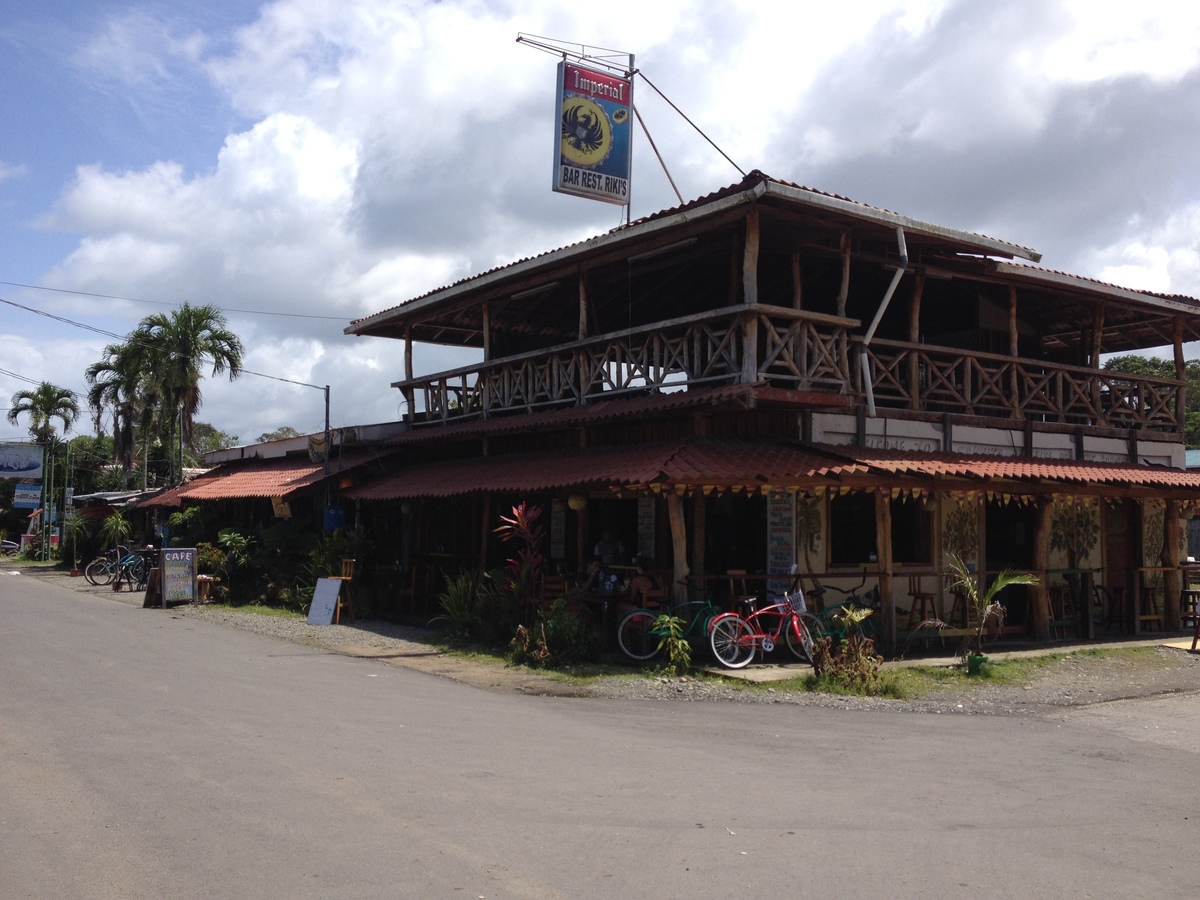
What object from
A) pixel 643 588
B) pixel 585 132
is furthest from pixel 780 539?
pixel 585 132

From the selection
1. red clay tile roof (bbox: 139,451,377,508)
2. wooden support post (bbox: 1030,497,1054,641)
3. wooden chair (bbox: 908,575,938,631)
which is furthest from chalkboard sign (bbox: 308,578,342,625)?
wooden support post (bbox: 1030,497,1054,641)

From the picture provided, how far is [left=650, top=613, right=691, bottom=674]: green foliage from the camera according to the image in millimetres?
11789

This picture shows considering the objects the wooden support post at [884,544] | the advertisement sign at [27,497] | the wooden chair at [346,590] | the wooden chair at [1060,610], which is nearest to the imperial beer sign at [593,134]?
the wooden support post at [884,544]

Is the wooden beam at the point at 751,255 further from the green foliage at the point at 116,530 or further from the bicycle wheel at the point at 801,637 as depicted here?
the green foliage at the point at 116,530

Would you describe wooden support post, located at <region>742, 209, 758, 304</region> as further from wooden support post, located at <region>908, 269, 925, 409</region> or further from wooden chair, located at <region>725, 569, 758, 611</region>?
wooden chair, located at <region>725, 569, 758, 611</region>

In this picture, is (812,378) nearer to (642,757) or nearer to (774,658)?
(774,658)

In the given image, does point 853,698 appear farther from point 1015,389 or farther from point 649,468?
point 1015,389

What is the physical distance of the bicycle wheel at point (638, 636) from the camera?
12.5m

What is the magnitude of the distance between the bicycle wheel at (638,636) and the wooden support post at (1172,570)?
9370mm

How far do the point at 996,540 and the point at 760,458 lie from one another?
6818mm

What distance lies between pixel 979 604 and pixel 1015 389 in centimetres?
433

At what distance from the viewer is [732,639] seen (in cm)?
1199

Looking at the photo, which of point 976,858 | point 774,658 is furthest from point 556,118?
point 976,858

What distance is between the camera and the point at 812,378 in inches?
522
